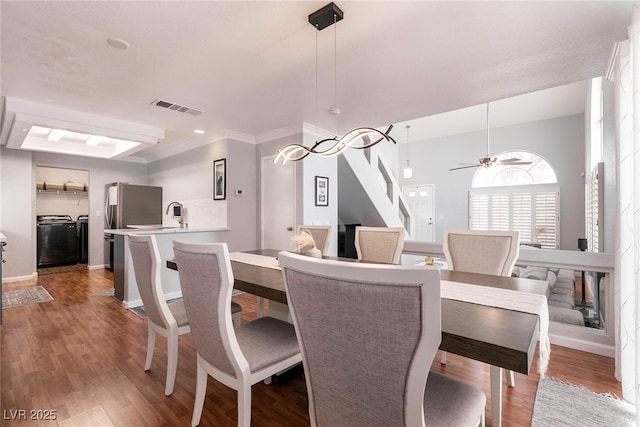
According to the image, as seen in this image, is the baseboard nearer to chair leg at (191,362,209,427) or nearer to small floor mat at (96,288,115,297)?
small floor mat at (96,288,115,297)

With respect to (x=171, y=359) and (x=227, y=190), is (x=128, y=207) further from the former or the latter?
(x=171, y=359)

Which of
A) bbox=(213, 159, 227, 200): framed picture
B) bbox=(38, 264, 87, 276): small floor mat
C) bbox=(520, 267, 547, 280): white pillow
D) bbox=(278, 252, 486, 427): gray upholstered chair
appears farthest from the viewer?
bbox=(38, 264, 87, 276): small floor mat

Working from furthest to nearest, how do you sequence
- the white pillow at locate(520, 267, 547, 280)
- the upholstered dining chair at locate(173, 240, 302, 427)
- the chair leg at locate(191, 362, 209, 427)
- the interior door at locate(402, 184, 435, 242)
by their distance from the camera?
the interior door at locate(402, 184, 435, 242), the white pillow at locate(520, 267, 547, 280), the chair leg at locate(191, 362, 209, 427), the upholstered dining chair at locate(173, 240, 302, 427)

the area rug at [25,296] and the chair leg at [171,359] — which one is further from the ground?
the chair leg at [171,359]

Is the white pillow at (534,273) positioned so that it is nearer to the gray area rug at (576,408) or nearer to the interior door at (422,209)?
the gray area rug at (576,408)

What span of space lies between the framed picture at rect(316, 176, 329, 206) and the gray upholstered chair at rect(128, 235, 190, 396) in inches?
105

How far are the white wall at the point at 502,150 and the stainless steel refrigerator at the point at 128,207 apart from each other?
629 cm

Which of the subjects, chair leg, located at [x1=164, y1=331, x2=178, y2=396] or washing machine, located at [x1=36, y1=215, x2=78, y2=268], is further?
washing machine, located at [x1=36, y1=215, x2=78, y2=268]

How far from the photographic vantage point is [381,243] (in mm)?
2643

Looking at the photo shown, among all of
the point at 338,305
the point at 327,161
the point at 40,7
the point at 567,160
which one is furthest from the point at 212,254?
the point at 567,160

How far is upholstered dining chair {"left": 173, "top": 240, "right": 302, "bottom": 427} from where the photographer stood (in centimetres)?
129

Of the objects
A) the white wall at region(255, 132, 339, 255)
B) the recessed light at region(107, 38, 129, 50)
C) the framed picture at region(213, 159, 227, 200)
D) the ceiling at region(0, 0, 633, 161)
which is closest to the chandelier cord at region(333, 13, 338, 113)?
the ceiling at region(0, 0, 633, 161)

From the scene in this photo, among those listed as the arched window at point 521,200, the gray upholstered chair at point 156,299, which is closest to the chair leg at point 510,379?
the gray upholstered chair at point 156,299

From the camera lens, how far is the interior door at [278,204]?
13.9 ft
